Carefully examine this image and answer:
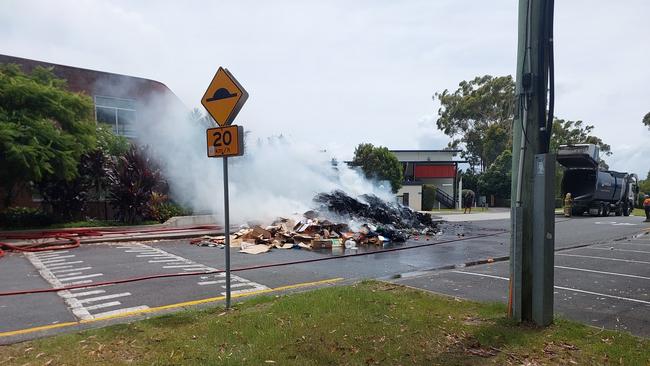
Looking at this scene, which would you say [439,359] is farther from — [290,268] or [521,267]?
[290,268]

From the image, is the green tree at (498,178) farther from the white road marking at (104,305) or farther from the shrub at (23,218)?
the white road marking at (104,305)

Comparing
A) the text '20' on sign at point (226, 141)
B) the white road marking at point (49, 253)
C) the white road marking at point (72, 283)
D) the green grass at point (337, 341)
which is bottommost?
the white road marking at point (49, 253)

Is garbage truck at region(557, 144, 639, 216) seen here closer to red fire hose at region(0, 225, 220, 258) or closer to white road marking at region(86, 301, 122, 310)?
red fire hose at region(0, 225, 220, 258)

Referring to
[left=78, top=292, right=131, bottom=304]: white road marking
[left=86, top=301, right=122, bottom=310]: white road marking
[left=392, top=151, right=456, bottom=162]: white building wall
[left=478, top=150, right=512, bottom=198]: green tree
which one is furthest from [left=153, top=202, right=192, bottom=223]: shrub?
[left=478, top=150, right=512, bottom=198]: green tree

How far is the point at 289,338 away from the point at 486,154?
5373 centimetres

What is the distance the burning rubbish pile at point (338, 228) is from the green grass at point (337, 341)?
727 centimetres

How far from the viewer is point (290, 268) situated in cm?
1012

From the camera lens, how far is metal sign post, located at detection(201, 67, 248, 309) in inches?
236

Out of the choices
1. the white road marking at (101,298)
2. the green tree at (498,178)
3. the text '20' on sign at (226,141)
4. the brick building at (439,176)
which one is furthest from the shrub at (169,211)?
the green tree at (498,178)

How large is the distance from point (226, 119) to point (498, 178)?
46.3 metres

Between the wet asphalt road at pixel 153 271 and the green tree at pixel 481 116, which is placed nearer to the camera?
the wet asphalt road at pixel 153 271

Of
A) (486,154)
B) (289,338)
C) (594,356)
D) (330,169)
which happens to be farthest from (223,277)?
(486,154)

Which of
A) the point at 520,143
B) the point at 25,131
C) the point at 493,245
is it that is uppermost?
the point at 25,131

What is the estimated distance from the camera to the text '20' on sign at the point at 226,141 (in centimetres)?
596
